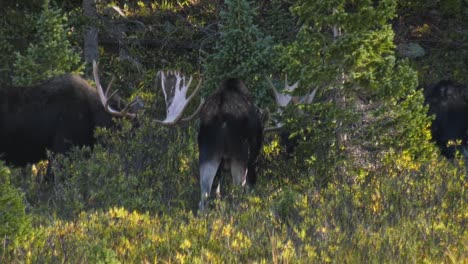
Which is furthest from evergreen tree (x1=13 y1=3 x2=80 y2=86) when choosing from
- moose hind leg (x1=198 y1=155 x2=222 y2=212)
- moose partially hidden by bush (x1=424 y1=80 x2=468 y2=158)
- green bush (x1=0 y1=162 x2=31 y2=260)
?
green bush (x1=0 y1=162 x2=31 y2=260)

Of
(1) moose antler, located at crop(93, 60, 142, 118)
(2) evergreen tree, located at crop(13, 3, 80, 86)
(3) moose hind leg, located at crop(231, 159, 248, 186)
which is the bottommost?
Answer: (3) moose hind leg, located at crop(231, 159, 248, 186)

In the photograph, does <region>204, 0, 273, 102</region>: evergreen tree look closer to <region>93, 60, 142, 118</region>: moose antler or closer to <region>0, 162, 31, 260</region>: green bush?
<region>93, 60, 142, 118</region>: moose antler

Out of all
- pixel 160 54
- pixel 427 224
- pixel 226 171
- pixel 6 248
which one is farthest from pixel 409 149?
pixel 160 54

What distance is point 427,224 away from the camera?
26.8 feet

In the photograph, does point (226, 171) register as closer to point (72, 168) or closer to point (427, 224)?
point (72, 168)

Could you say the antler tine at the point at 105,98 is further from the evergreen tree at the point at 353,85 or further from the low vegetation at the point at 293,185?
Answer: the evergreen tree at the point at 353,85

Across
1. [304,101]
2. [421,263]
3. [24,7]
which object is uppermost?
[24,7]

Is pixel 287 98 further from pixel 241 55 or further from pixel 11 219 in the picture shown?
pixel 11 219

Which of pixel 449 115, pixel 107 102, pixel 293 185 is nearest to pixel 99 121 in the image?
pixel 107 102

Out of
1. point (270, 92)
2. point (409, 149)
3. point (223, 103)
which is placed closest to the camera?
point (223, 103)

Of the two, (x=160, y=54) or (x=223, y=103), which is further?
(x=160, y=54)

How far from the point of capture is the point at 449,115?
1380 cm

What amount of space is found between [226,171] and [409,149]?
262 centimetres

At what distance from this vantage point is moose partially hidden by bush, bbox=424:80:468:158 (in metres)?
13.7
